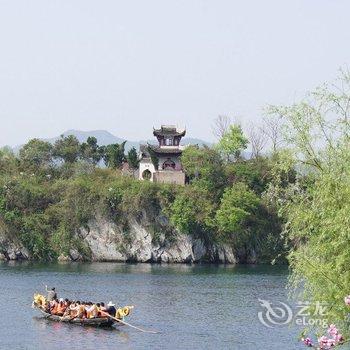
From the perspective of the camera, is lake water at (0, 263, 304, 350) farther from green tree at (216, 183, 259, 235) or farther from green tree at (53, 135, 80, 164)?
green tree at (53, 135, 80, 164)

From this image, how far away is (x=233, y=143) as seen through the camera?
91.4m

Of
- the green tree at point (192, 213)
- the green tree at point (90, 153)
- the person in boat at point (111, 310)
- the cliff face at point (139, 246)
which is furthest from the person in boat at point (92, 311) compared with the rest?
the green tree at point (90, 153)

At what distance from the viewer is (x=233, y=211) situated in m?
77.8

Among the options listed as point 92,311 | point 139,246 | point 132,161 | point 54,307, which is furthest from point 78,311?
point 132,161

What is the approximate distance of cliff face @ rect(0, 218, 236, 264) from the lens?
258 feet

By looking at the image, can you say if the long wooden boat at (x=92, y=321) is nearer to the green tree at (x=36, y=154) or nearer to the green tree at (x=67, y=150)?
the green tree at (x=36, y=154)

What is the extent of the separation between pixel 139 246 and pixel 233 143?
17.6 metres

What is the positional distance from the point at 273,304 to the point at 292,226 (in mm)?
27232

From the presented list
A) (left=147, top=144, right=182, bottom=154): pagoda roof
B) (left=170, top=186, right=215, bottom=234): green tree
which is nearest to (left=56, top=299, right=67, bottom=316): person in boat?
(left=170, top=186, right=215, bottom=234): green tree

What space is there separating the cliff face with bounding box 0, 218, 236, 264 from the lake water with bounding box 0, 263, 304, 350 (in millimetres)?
2720

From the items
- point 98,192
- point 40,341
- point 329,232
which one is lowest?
point 40,341

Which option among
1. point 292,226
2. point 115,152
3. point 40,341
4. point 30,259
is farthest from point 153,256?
point 292,226

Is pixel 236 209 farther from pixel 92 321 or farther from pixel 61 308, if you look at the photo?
pixel 92 321

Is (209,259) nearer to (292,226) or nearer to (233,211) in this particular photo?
(233,211)
